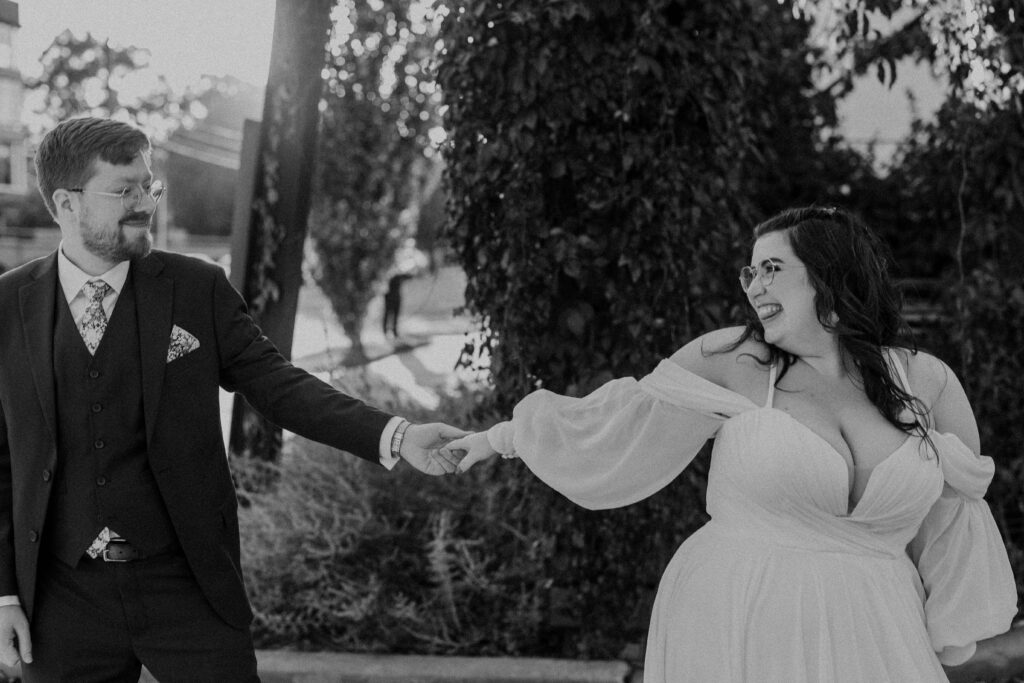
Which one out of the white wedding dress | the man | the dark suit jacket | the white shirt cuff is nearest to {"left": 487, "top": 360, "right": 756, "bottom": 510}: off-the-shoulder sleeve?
the white wedding dress

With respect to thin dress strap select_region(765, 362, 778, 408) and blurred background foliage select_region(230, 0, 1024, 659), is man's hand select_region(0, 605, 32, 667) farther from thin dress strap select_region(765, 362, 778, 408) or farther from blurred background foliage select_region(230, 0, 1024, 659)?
thin dress strap select_region(765, 362, 778, 408)

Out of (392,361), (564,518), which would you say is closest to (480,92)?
(564,518)

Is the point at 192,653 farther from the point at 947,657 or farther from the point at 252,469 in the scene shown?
the point at 252,469

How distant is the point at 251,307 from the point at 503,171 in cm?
213

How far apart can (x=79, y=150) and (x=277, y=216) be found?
3059 millimetres

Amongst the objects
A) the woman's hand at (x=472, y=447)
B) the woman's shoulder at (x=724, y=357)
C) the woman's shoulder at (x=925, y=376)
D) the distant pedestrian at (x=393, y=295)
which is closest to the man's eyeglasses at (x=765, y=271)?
the woman's shoulder at (x=724, y=357)

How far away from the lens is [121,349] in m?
2.82

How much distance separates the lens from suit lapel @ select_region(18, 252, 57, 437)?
109 inches

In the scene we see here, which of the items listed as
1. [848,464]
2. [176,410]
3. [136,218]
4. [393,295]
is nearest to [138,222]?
[136,218]

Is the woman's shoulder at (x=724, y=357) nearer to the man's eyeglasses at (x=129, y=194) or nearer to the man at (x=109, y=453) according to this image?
the man at (x=109, y=453)

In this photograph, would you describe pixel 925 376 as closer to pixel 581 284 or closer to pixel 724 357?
pixel 724 357

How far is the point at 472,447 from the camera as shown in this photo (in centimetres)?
311

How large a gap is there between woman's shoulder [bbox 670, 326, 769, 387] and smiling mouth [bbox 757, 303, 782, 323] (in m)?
0.11

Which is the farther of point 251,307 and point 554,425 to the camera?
point 251,307
